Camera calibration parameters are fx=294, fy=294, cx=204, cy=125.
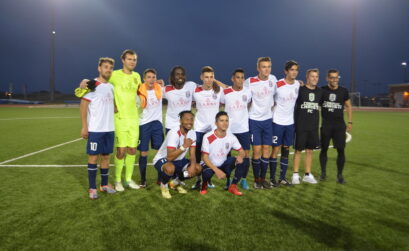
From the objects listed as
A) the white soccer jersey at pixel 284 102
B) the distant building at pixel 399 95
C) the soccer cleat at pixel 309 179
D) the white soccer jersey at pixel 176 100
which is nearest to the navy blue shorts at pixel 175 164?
the white soccer jersey at pixel 176 100

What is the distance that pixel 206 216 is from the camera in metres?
3.79

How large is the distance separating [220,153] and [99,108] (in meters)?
1.99

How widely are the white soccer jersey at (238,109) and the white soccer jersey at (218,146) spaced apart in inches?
11.4

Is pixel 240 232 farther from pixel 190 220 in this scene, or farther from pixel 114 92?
pixel 114 92

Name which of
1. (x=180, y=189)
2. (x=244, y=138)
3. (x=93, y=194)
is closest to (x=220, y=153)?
(x=244, y=138)

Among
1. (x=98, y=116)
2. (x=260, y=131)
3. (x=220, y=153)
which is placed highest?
(x=98, y=116)

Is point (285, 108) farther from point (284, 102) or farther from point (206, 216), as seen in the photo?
point (206, 216)

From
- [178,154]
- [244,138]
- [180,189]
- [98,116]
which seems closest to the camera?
[98,116]

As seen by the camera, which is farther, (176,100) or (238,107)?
(176,100)

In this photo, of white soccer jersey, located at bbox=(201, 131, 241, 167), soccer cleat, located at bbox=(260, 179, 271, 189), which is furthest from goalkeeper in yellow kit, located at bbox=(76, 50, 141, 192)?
soccer cleat, located at bbox=(260, 179, 271, 189)

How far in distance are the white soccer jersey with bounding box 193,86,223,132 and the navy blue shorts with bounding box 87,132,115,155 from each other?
1.43m

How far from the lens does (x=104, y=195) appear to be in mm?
4688

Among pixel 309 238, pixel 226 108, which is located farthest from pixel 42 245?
pixel 226 108

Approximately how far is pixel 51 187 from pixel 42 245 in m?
2.22
